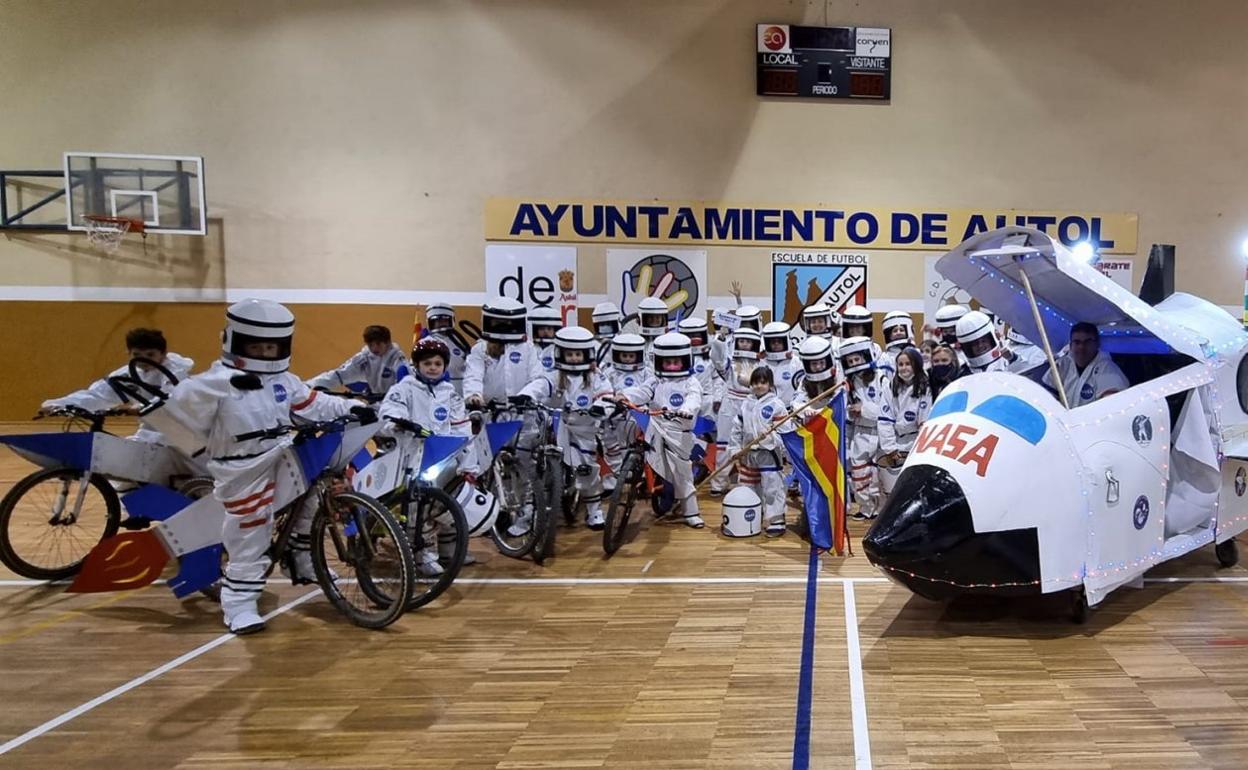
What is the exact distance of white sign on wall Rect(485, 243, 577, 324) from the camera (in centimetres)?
990

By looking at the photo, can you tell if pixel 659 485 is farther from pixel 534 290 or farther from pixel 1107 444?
pixel 534 290

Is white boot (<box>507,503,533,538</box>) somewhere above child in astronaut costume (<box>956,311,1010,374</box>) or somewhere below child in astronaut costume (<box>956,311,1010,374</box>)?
below

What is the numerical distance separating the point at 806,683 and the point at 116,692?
3.04 metres

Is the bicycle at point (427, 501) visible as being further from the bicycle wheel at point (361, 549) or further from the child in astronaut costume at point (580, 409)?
the child in astronaut costume at point (580, 409)

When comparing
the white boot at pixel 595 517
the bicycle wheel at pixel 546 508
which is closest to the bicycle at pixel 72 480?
the bicycle wheel at pixel 546 508

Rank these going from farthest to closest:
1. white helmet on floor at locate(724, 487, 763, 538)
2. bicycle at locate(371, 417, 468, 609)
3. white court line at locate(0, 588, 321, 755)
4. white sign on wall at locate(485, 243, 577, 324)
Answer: white sign on wall at locate(485, 243, 577, 324)
white helmet on floor at locate(724, 487, 763, 538)
bicycle at locate(371, 417, 468, 609)
white court line at locate(0, 588, 321, 755)

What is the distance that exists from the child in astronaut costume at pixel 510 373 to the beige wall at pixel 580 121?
4284mm

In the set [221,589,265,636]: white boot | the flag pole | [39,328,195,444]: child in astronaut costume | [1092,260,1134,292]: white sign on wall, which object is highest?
[1092,260,1134,292]: white sign on wall

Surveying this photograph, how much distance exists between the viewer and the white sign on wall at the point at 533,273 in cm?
990

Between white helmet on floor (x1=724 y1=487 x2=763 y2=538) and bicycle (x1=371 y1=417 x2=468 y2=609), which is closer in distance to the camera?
bicycle (x1=371 y1=417 x2=468 y2=609)

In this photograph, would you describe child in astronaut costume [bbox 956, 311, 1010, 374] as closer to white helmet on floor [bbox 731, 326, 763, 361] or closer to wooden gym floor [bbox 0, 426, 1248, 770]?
wooden gym floor [bbox 0, 426, 1248, 770]

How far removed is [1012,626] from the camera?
11.9 feet

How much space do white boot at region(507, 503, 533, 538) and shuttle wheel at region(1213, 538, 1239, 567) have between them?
15.0 ft

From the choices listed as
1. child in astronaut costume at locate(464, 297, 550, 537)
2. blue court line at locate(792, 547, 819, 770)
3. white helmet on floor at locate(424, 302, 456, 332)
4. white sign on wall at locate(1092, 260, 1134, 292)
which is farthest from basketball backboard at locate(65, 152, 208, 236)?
white sign on wall at locate(1092, 260, 1134, 292)
